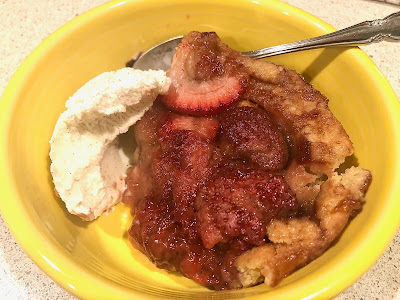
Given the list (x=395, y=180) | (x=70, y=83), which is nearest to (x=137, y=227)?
(x=70, y=83)

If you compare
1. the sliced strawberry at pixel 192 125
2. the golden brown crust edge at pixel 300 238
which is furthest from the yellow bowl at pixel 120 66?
the sliced strawberry at pixel 192 125

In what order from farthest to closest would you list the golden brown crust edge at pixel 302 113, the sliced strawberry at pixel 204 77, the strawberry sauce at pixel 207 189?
the sliced strawberry at pixel 204 77 < the golden brown crust edge at pixel 302 113 < the strawberry sauce at pixel 207 189

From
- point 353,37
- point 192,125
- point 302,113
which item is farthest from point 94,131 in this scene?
point 353,37

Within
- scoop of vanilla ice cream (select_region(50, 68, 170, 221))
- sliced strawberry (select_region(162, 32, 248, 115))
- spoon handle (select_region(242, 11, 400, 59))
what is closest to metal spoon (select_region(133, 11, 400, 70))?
spoon handle (select_region(242, 11, 400, 59))

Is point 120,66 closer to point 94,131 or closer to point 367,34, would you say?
point 94,131

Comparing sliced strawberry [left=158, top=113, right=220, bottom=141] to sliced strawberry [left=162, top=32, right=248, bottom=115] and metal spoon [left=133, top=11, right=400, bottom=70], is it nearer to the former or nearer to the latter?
sliced strawberry [left=162, top=32, right=248, bottom=115]

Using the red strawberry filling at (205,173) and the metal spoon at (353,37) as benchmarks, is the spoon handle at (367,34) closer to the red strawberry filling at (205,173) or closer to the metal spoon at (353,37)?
the metal spoon at (353,37)
